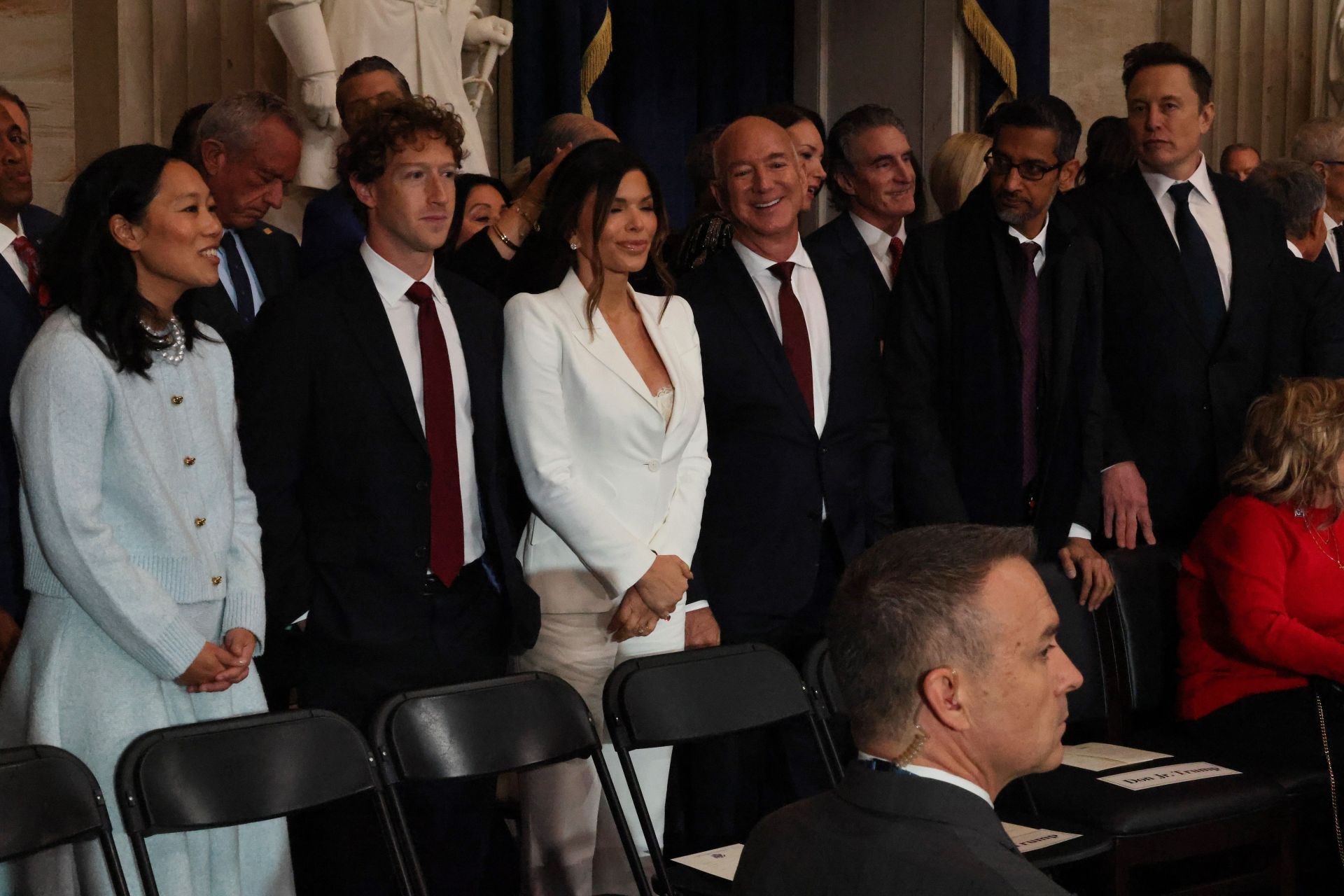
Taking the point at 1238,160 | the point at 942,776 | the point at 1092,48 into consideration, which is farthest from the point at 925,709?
the point at 1092,48

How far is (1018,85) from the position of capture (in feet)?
25.4

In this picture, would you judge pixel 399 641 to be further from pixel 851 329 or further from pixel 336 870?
pixel 851 329

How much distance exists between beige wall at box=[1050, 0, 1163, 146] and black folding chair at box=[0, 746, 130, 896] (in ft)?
22.6

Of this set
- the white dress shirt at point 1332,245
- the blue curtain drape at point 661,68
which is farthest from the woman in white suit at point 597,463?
the blue curtain drape at point 661,68

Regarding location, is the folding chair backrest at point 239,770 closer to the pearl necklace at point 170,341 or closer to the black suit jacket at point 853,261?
the pearl necklace at point 170,341


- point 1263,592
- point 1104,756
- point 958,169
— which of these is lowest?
point 1104,756

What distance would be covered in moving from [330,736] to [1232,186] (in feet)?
10.1

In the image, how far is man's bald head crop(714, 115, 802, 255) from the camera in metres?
3.87

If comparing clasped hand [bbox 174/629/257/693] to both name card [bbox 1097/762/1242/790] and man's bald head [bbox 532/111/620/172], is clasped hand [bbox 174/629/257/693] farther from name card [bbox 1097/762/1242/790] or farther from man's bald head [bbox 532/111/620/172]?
man's bald head [bbox 532/111/620/172]

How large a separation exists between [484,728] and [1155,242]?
2.48m

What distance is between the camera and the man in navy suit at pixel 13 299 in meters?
3.15

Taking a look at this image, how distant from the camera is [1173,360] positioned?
4.32 m

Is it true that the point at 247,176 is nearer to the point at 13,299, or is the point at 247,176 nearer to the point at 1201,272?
the point at 13,299

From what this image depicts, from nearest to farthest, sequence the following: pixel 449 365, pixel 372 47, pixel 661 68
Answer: pixel 449 365 → pixel 372 47 → pixel 661 68
